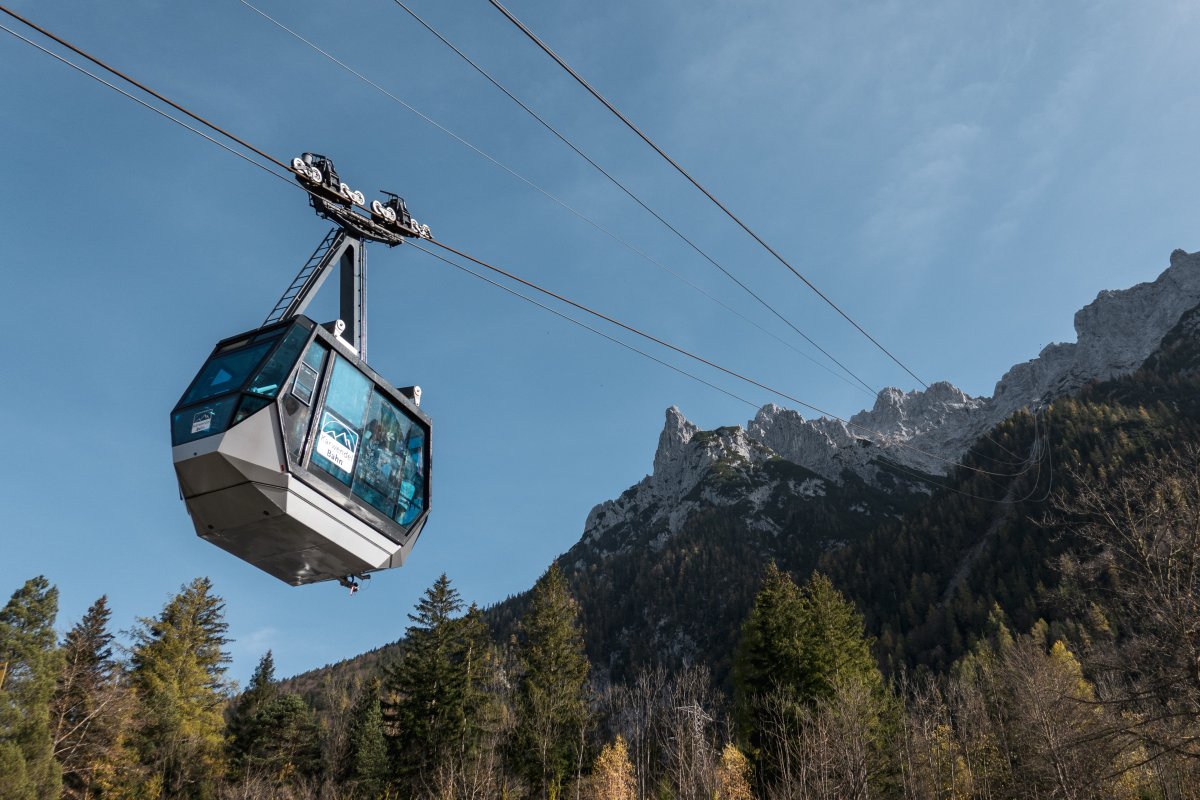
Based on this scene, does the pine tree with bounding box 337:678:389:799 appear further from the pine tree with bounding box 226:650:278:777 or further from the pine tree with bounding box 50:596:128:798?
the pine tree with bounding box 50:596:128:798

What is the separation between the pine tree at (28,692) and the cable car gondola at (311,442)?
21.2 m

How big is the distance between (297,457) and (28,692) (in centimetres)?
2473

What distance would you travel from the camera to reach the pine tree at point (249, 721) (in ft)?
173

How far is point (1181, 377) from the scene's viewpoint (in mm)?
166625

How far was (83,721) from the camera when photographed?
3162 cm

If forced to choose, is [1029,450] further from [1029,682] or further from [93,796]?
[93,796]

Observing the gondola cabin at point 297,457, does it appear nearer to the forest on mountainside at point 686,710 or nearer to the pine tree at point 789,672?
the forest on mountainside at point 686,710

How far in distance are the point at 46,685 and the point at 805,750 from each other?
92.8 ft

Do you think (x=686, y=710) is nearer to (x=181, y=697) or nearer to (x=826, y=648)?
(x=826, y=648)

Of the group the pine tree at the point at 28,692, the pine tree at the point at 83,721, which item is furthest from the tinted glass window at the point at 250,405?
the pine tree at the point at 83,721

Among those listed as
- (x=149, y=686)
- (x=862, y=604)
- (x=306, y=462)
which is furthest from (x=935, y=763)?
(x=862, y=604)

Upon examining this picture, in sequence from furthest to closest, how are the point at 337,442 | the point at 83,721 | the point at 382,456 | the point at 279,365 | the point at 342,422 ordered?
the point at 83,721 < the point at 382,456 < the point at 342,422 < the point at 337,442 < the point at 279,365

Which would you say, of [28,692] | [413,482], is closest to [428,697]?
[28,692]

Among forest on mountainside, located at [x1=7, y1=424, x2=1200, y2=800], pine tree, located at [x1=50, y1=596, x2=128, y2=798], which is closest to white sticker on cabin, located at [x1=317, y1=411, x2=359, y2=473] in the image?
forest on mountainside, located at [x1=7, y1=424, x2=1200, y2=800]
